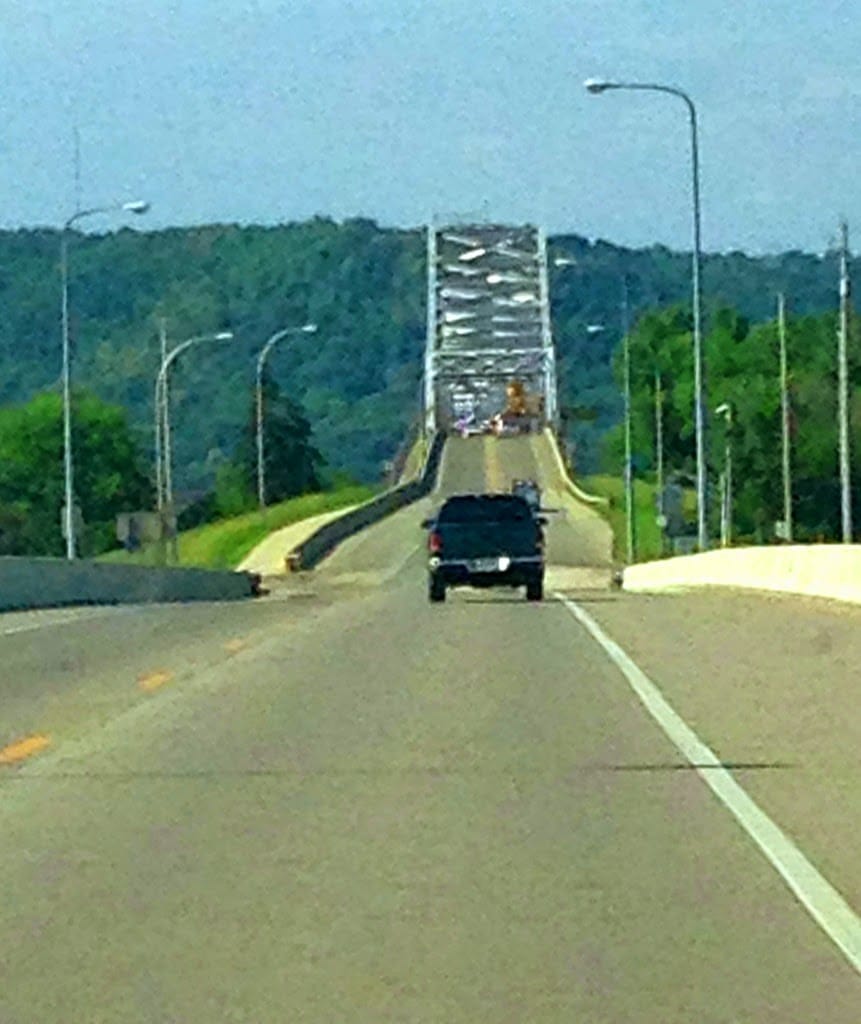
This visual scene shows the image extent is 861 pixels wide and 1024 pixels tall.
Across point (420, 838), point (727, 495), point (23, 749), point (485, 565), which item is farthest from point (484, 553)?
point (727, 495)

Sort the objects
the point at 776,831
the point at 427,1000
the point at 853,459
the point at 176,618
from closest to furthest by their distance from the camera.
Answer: the point at 427,1000, the point at 776,831, the point at 176,618, the point at 853,459

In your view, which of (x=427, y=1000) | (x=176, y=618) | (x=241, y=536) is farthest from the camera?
(x=241, y=536)

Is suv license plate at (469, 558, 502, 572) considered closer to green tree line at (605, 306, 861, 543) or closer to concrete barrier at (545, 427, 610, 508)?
green tree line at (605, 306, 861, 543)

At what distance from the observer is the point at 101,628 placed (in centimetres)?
3631

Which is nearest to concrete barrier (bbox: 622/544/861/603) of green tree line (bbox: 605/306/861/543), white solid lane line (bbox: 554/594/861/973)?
white solid lane line (bbox: 554/594/861/973)

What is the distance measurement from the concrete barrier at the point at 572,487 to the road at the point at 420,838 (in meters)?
113

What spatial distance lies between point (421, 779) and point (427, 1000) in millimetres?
6954

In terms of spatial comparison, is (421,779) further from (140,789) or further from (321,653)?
(321,653)

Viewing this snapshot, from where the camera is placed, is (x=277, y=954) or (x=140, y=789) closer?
(x=277, y=954)

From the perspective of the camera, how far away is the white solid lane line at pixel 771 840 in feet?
37.6

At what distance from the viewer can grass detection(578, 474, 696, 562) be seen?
118294 mm

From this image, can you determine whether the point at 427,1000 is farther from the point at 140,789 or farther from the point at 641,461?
the point at 641,461

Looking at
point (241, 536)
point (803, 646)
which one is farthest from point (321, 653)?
point (241, 536)

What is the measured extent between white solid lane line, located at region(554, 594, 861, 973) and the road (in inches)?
3.0
